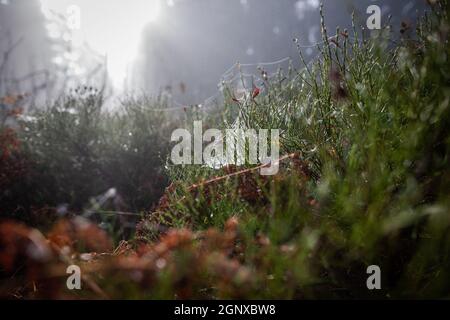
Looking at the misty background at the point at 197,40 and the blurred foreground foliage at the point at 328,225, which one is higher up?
the misty background at the point at 197,40

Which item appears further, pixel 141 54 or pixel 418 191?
pixel 141 54

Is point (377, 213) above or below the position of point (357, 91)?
below

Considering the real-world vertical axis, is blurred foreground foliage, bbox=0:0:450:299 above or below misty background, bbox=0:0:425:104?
below

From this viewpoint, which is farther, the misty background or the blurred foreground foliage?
the misty background

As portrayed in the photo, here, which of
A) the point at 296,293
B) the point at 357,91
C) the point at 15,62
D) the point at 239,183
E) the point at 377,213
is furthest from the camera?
the point at 15,62

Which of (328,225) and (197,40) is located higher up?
(197,40)

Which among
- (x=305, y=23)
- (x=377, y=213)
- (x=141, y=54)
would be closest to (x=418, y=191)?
(x=377, y=213)

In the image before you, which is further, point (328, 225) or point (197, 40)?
point (197, 40)

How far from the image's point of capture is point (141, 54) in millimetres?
27516

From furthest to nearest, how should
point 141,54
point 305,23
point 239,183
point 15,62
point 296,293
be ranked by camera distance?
1. point 15,62
2. point 141,54
3. point 305,23
4. point 239,183
5. point 296,293

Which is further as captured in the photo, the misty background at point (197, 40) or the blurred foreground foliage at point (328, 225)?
the misty background at point (197, 40)

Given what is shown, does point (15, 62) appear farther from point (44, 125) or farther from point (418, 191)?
point (418, 191)
